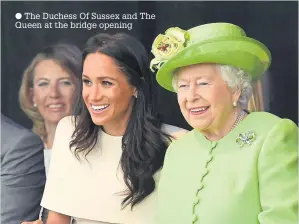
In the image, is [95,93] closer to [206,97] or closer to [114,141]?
[114,141]

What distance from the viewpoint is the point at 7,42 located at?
255 centimetres

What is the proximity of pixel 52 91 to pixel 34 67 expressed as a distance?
137 millimetres

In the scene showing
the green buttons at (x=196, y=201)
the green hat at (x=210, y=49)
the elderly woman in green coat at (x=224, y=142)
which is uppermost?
the green hat at (x=210, y=49)

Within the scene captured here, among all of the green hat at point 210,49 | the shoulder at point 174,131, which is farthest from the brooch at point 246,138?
the shoulder at point 174,131

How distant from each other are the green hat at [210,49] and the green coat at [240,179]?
0.73 ft

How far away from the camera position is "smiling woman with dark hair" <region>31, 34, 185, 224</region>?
241 cm

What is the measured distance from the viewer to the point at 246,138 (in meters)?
2.07

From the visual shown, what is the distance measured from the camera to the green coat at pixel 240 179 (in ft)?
6.43

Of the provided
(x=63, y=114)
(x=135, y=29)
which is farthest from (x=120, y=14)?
(x=63, y=114)

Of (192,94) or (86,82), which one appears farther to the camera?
(86,82)

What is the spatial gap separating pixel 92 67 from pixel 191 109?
532 mm

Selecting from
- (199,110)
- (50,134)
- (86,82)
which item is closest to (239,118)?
(199,110)

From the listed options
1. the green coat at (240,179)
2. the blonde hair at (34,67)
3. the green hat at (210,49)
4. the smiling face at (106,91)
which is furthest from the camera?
the blonde hair at (34,67)

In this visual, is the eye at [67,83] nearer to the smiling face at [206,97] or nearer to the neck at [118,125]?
the neck at [118,125]
